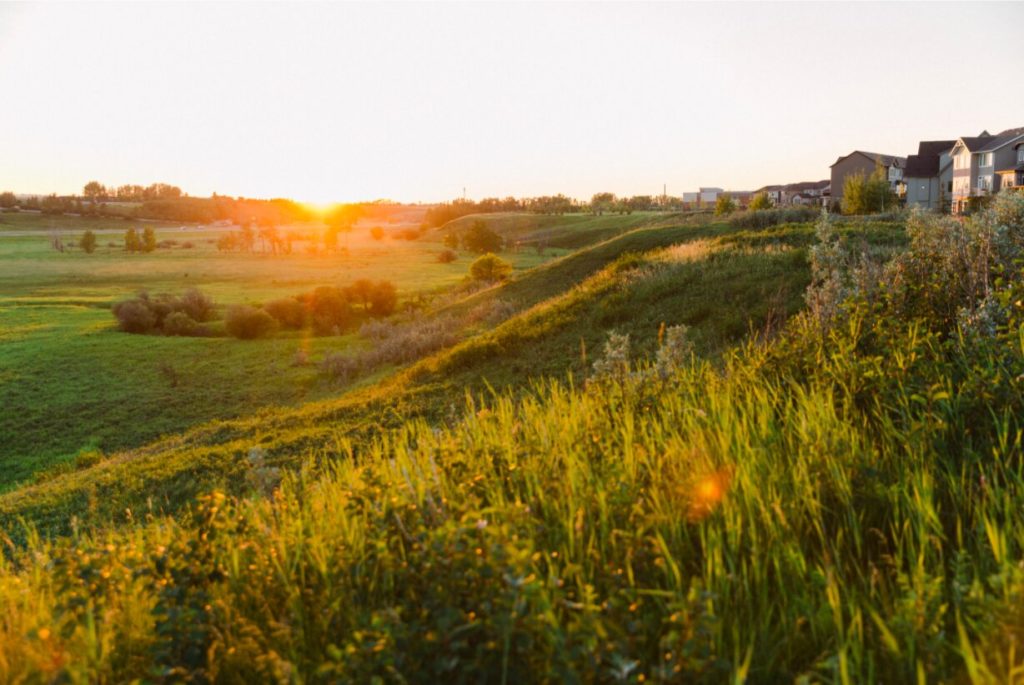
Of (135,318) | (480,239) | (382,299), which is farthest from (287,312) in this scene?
(480,239)

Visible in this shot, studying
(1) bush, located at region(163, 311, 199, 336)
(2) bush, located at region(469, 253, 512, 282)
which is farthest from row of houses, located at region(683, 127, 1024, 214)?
(1) bush, located at region(163, 311, 199, 336)

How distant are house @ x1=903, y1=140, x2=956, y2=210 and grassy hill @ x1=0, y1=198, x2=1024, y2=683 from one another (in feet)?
249

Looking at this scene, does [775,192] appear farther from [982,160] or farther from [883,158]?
[982,160]

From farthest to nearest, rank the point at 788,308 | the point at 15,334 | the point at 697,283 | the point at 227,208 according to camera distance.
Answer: the point at 227,208, the point at 15,334, the point at 697,283, the point at 788,308

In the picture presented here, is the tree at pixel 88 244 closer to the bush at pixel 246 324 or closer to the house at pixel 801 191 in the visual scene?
the bush at pixel 246 324

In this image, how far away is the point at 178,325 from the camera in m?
44.4

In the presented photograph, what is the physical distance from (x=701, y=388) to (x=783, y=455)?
1.53 metres

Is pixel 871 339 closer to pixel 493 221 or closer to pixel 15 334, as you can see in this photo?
pixel 15 334

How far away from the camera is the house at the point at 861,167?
8438 cm

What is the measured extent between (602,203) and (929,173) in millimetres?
70289

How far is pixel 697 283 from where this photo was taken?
20.6m

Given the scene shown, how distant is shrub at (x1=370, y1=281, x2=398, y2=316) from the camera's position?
50.9 metres

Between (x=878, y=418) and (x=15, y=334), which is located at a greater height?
(x=878, y=418)

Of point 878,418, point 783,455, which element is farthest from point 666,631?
point 878,418
